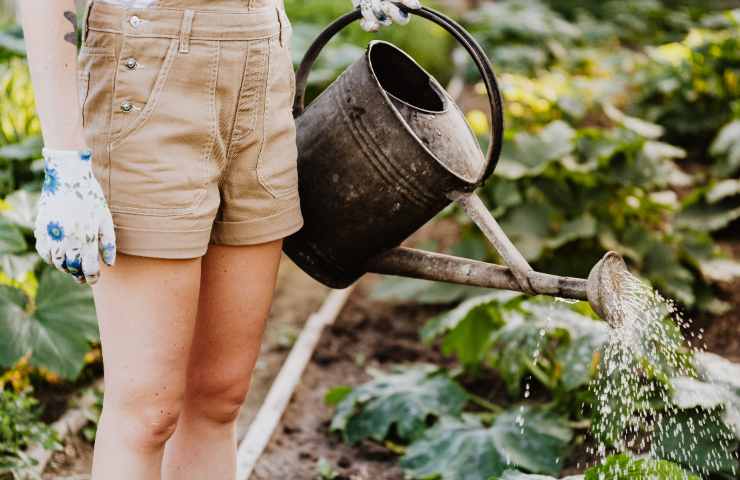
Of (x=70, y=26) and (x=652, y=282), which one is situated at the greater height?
(x=70, y=26)

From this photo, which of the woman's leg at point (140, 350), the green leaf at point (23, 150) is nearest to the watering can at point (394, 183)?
the woman's leg at point (140, 350)

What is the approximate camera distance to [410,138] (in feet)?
5.97

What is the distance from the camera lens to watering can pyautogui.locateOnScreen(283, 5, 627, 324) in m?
1.82

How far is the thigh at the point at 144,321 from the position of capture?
1.60 m

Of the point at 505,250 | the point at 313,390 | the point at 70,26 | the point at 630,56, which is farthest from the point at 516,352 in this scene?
the point at 630,56

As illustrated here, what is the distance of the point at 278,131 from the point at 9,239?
1.28 m

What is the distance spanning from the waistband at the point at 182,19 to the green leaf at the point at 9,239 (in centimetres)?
128

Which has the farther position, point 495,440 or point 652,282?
point 652,282

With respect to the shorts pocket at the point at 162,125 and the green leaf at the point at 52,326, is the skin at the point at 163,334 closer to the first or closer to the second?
the shorts pocket at the point at 162,125

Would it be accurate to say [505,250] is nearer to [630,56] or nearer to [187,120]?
[187,120]

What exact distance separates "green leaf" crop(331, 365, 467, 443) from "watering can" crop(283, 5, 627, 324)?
0.89 m

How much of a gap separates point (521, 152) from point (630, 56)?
3.84 metres

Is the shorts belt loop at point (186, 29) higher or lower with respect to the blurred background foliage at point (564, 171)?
higher

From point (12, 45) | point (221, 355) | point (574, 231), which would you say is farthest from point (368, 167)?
point (12, 45)
